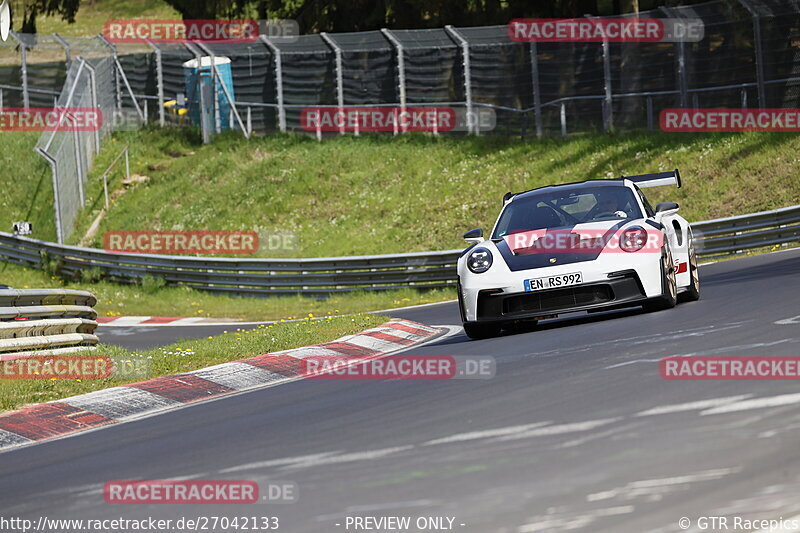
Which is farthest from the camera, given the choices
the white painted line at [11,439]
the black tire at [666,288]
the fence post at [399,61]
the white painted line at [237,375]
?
the fence post at [399,61]

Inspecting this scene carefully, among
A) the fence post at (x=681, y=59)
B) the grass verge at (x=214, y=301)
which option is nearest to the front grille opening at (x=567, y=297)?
the grass verge at (x=214, y=301)

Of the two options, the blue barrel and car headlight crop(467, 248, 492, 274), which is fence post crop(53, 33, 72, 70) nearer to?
the blue barrel

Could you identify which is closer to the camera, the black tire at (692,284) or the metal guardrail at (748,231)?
the black tire at (692,284)

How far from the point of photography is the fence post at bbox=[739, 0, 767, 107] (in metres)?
24.2

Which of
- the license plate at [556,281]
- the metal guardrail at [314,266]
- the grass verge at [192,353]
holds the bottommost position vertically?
the metal guardrail at [314,266]

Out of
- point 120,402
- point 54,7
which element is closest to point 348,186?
point 54,7

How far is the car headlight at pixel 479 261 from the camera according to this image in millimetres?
10469

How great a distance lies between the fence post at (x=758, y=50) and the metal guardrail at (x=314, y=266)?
5.11 metres

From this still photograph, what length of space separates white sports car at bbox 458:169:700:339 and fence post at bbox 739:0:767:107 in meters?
14.1

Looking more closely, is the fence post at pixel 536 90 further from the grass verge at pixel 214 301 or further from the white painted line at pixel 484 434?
the white painted line at pixel 484 434

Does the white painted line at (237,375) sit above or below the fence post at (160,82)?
below

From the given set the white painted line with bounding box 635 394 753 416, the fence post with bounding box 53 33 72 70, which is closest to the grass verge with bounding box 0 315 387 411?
the white painted line with bounding box 635 394 753 416

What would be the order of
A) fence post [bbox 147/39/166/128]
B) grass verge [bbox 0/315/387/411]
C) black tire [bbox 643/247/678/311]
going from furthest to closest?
1. fence post [bbox 147/39/166/128]
2. black tire [bbox 643/247/678/311]
3. grass verge [bbox 0/315/387/411]

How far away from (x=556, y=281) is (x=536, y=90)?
1972 cm
